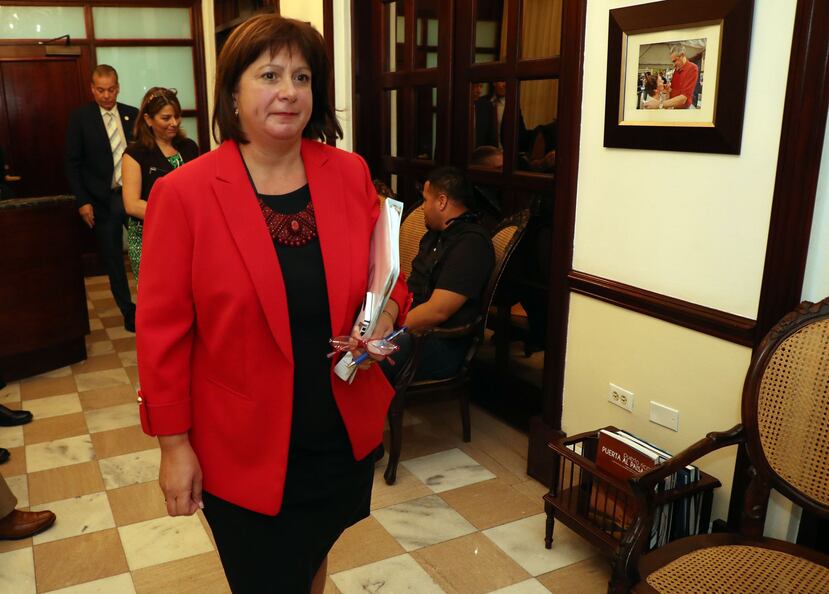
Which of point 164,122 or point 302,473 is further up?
point 164,122

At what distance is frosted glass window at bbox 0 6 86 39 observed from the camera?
608 centimetres

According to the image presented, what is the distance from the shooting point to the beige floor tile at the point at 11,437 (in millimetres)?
3252

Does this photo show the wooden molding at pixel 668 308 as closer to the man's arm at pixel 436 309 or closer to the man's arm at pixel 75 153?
the man's arm at pixel 436 309

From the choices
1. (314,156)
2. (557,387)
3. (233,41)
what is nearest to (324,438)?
(314,156)

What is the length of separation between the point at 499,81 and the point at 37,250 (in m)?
2.65

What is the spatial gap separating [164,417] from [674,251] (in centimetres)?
156

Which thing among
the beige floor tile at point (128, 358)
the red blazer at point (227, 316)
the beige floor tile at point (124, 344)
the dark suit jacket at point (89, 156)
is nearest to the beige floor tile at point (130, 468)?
the beige floor tile at point (128, 358)

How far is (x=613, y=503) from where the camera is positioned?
88.0 inches

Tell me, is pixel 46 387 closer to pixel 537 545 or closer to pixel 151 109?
pixel 151 109

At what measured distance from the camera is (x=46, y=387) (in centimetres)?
394

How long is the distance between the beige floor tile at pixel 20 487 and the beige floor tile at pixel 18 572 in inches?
14.2

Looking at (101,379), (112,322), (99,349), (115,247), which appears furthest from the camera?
(112,322)

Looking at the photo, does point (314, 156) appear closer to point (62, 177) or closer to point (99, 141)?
point (99, 141)

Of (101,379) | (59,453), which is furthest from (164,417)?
(101,379)
